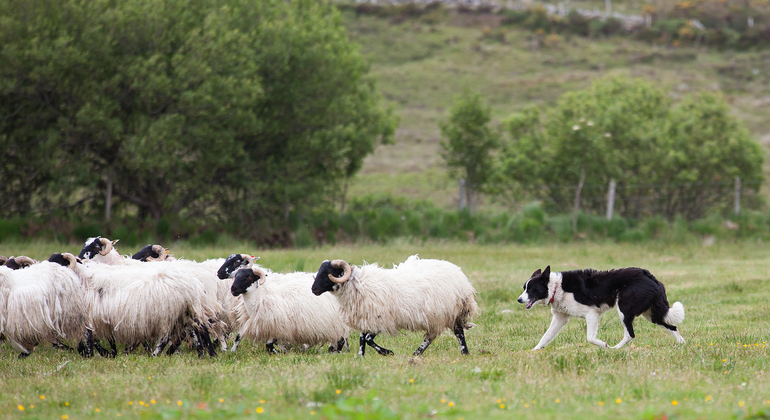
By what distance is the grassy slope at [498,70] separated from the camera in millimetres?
61750

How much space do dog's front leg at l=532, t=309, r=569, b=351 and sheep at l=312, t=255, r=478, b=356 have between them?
0.99 m

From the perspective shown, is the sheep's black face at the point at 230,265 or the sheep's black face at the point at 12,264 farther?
the sheep's black face at the point at 12,264

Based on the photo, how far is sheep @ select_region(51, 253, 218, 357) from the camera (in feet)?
31.1

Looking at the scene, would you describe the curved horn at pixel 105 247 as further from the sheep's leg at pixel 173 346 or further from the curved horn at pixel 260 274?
Answer: the curved horn at pixel 260 274

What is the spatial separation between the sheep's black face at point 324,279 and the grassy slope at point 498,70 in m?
40.9

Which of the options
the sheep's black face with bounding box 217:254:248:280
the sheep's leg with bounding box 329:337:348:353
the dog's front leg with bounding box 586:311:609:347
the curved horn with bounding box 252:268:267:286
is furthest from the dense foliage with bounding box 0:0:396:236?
the dog's front leg with bounding box 586:311:609:347

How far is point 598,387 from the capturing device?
6.90 meters

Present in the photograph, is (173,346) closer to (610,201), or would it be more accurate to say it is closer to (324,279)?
(324,279)

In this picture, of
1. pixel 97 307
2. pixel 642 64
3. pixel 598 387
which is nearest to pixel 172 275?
pixel 97 307

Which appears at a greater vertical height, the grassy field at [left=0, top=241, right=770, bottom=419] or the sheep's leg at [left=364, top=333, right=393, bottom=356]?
the grassy field at [left=0, top=241, right=770, bottom=419]

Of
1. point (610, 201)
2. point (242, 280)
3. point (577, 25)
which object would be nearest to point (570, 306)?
point (242, 280)

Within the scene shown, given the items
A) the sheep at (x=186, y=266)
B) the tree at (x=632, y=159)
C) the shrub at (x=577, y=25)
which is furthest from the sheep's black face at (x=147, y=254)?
the shrub at (x=577, y=25)

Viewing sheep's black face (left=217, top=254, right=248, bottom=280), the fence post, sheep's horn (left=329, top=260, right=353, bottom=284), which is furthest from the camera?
the fence post

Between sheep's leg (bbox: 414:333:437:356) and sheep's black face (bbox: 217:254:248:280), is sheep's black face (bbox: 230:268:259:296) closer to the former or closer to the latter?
sheep's black face (bbox: 217:254:248:280)
